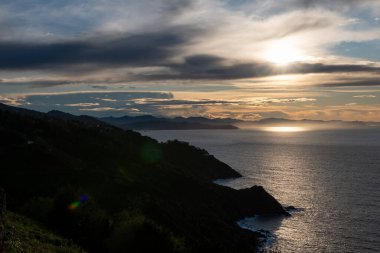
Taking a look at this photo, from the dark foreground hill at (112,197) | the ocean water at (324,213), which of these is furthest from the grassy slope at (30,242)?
the ocean water at (324,213)

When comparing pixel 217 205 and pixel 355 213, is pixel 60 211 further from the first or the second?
pixel 355 213

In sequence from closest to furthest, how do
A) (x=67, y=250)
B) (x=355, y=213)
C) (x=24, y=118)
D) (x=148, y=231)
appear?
1. (x=67, y=250)
2. (x=148, y=231)
3. (x=355, y=213)
4. (x=24, y=118)

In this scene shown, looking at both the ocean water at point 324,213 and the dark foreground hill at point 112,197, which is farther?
the ocean water at point 324,213

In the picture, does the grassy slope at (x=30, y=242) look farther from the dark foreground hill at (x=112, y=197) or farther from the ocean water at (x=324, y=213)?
the ocean water at (x=324, y=213)

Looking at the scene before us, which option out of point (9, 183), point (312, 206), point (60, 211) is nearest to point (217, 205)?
point (312, 206)

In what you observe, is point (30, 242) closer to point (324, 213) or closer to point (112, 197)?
point (112, 197)

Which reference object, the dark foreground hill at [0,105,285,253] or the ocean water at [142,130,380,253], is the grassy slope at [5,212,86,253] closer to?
the dark foreground hill at [0,105,285,253]

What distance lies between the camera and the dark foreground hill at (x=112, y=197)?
50500 millimetres

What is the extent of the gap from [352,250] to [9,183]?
71093mm

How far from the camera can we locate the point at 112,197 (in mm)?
83438

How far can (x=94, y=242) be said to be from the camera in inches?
1956

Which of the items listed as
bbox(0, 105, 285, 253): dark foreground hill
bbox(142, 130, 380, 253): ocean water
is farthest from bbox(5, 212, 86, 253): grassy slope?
bbox(142, 130, 380, 253): ocean water

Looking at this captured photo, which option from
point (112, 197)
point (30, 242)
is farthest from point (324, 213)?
point (30, 242)

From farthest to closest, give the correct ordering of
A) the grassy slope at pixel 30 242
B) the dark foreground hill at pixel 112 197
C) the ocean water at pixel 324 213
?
the ocean water at pixel 324 213
the dark foreground hill at pixel 112 197
the grassy slope at pixel 30 242
